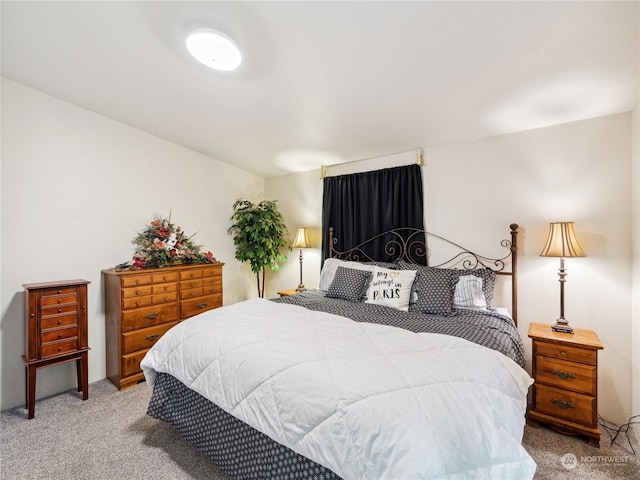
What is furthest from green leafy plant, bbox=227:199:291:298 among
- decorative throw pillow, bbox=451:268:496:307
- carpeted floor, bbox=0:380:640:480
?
decorative throw pillow, bbox=451:268:496:307

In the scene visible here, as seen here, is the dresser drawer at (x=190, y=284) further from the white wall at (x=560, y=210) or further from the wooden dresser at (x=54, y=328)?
the white wall at (x=560, y=210)

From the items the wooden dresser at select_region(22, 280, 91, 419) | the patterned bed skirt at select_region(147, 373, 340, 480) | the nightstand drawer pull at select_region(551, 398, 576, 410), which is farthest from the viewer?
the wooden dresser at select_region(22, 280, 91, 419)

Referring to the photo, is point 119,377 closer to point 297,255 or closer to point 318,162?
point 297,255

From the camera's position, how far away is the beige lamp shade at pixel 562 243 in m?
2.19

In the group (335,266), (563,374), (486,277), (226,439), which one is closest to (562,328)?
(563,374)

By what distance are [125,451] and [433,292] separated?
7.96ft

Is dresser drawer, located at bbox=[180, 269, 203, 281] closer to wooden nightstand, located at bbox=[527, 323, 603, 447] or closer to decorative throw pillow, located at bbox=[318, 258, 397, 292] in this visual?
decorative throw pillow, located at bbox=[318, 258, 397, 292]

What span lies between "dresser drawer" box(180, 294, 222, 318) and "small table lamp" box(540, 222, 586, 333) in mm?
3297

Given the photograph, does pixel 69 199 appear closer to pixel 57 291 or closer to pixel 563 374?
pixel 57 291

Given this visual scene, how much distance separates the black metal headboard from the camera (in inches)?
102

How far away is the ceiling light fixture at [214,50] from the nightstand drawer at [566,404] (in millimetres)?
3121

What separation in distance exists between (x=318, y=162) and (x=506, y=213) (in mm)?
2254

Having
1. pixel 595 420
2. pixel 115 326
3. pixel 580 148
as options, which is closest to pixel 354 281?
pixel 595 420

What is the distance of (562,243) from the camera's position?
221cm
